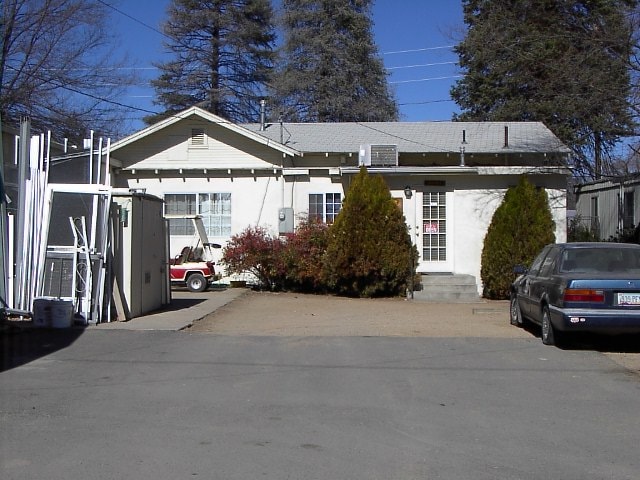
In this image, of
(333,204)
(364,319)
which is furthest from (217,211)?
(364,319)

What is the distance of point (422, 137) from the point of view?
2342cm

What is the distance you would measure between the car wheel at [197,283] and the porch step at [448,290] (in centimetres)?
570

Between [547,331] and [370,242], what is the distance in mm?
7767

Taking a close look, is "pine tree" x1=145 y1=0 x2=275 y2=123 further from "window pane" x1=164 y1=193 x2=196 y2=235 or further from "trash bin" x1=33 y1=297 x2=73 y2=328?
"trash bin" x1=33 y1=297 x2=73 y2=328

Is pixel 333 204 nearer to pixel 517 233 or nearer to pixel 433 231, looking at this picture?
pixel 433 231

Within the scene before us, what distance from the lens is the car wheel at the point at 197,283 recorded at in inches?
810

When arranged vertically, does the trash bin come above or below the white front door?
below

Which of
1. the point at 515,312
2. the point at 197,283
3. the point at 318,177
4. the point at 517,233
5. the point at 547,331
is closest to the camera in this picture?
the point at 547,331

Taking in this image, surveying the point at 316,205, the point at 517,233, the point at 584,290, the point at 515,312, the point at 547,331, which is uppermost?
the point at 316,205

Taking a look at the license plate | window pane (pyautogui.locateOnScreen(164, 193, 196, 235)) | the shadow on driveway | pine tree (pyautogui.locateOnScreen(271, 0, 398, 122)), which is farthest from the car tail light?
pine tree (pyautogui.locateOnScreen(271, 0, 398, 122))

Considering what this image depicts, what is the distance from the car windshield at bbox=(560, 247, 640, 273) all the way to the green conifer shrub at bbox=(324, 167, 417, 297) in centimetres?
733

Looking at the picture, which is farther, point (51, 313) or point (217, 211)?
point (217, 211)

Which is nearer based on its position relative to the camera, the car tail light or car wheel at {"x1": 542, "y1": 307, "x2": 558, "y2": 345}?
the car tail light

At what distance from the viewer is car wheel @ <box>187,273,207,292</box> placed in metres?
20.6
